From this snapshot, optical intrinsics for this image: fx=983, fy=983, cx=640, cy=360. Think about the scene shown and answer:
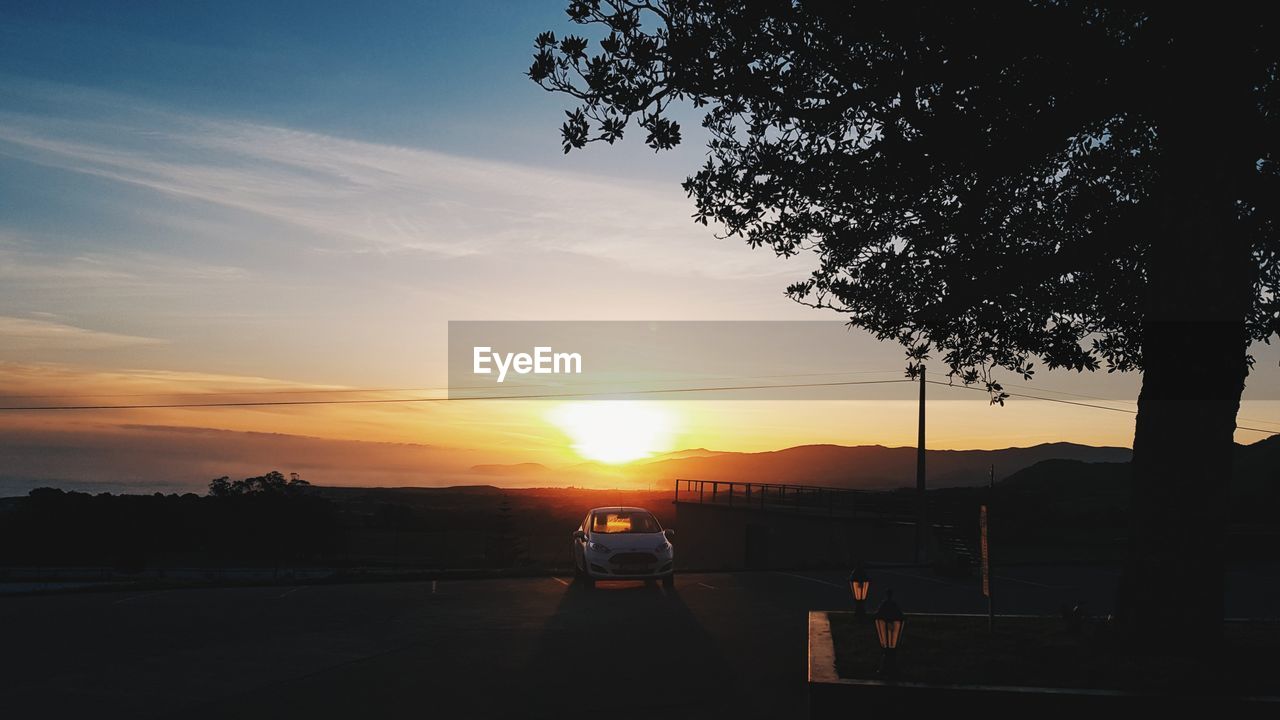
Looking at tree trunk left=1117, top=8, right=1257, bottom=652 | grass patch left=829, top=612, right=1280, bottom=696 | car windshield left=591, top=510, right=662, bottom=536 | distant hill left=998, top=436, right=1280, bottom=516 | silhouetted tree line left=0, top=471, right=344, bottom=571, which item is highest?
tree trunk left=1117, top=8, right=1257, bottom=652

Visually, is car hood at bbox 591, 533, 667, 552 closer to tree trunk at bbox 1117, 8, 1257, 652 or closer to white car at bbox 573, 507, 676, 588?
white car at bbox 573, 507, 676, 588

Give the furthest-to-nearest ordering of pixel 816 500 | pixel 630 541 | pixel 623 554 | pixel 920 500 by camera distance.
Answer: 1. pixel 816 500
2. pixel 920 500
3. pixel 630 541
4. pixel 623 554

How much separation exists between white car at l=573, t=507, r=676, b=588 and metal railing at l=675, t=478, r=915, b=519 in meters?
22.4

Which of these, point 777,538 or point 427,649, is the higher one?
point 427,649

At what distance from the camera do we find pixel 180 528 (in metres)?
86.1

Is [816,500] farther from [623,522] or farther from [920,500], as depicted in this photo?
[623,522]

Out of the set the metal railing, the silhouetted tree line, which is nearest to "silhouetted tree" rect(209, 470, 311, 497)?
the silhouetted tree line

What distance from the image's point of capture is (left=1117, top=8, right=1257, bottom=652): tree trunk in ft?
29.8

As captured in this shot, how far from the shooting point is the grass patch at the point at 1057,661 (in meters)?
7.88

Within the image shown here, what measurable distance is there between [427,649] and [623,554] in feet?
27.8

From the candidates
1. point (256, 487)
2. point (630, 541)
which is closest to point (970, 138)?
point (630, 541)

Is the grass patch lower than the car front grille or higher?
higher

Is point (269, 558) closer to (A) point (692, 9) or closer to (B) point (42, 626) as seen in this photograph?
(B) point (42, 626)

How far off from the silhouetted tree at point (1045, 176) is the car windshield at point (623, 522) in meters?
9.82
